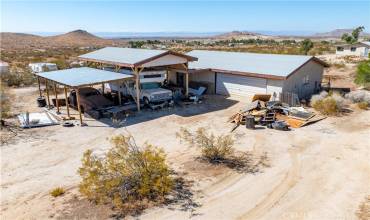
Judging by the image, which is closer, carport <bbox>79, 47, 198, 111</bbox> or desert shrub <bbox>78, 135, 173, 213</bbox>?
desert shrub <bbox>78, 135, 173, 213</bbox>

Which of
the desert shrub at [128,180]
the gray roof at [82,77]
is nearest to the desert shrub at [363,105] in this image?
the gray roof at [82,77]

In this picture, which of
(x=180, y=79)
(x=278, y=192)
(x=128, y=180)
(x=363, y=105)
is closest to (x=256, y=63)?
(x=180, y=79)

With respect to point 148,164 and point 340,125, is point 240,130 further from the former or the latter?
point 148,164

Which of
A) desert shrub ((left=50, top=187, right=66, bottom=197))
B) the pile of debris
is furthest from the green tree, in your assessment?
desert shrub ((left=50, top=187, right=66, bottom=197))

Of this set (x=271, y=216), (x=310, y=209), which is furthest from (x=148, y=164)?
(x=310, y=209)

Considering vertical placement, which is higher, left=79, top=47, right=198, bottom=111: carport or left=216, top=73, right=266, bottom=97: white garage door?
left=79, top=47, right=198, bottom=111: carport

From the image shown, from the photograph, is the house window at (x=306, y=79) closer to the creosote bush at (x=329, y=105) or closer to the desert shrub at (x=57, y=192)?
the creosote bush at (x=329, y=105)

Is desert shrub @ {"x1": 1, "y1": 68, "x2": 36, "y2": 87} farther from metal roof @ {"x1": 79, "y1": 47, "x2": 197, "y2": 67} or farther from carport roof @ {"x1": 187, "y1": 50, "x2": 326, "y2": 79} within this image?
carport roof @ {"x1": 187, "y1": 50, "x2": 326, "y2": 79}
